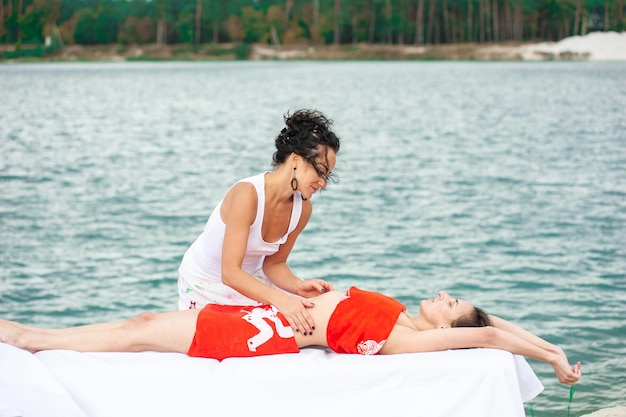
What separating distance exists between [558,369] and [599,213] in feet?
27.4

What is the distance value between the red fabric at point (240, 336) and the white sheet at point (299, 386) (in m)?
0.11

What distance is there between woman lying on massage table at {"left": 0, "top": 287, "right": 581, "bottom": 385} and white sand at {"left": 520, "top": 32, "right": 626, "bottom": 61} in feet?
186

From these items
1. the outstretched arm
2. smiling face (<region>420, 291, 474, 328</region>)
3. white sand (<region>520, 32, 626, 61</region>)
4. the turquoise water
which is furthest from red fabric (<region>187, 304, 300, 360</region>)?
white sand (<region>520, 32, 626, 61</region>)

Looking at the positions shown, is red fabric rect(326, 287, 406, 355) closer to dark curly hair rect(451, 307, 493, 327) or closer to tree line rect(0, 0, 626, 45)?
dark curly hair rect(451, 307, 493, 327)

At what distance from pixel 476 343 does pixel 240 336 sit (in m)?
0.78

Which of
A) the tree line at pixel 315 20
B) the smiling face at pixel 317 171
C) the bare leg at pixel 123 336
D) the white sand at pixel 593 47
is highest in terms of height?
the tree line at pixel 315 20

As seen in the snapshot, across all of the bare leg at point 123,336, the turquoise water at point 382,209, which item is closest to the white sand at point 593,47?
the turquoise water at point 382,209

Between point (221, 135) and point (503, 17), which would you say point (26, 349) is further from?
point (503, 17)

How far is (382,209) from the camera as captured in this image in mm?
11297

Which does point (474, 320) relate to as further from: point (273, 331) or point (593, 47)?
point (593, 47)

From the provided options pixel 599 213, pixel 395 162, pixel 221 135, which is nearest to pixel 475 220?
pixel 599 213

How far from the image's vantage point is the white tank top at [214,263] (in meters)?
3.28

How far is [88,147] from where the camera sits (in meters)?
19.6

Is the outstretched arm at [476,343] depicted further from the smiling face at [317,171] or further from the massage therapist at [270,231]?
the smiling face at [317,171]
